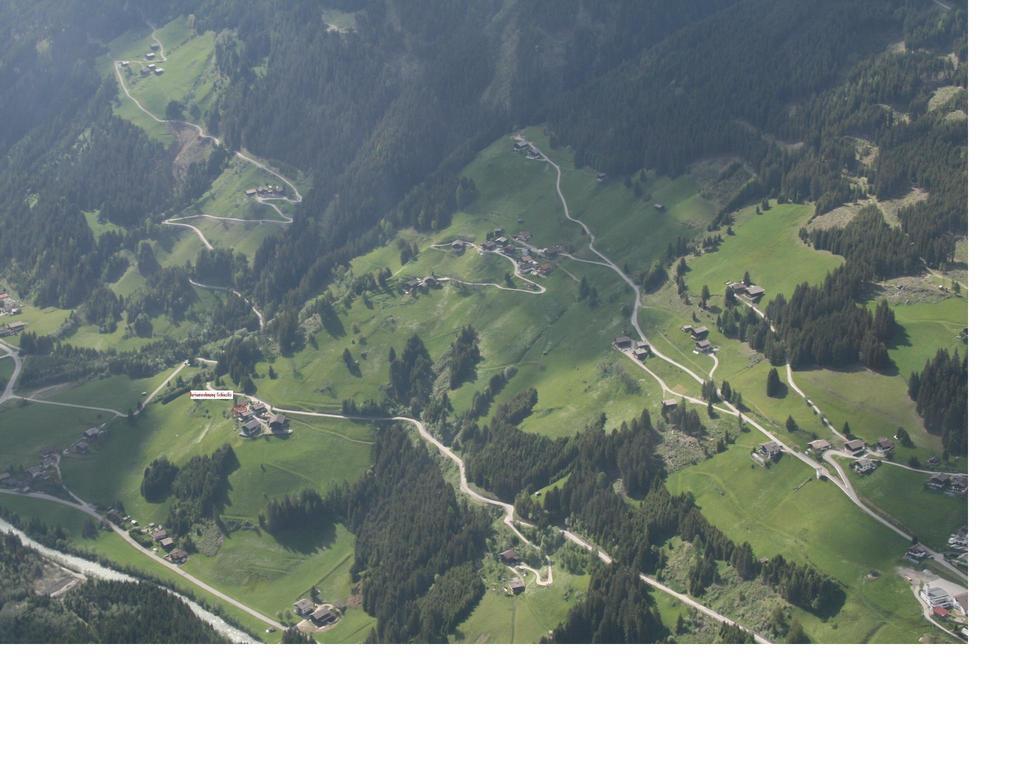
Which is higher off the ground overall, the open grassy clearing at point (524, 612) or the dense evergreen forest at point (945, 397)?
the dense evergreen forest at point (945, 397)

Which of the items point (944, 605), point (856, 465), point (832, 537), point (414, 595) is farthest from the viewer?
point (414, 595)

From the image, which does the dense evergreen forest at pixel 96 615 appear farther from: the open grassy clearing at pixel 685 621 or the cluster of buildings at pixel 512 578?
the open grassy clearing at pixel 685 621

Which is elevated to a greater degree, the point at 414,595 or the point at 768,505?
the point at 768,505

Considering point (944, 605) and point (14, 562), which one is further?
point (14, 562)

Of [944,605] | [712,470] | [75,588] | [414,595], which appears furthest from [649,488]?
[75,588]

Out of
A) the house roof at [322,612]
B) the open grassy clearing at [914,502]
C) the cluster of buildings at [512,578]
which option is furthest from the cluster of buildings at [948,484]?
the house roof at [322,612]

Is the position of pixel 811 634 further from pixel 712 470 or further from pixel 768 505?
pixel 712 470

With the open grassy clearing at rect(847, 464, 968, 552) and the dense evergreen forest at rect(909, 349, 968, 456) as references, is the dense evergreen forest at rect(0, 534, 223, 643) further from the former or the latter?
the dense evergreen forest at rect(909, 349, 968, 456)

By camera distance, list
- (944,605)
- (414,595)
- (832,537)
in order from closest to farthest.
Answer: (944,605), (832,537), (414,595)
